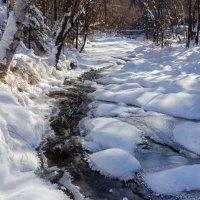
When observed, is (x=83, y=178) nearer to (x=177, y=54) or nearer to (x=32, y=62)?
(x=32, y=62)

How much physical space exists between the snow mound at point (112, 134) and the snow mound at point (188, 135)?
0.69 meters

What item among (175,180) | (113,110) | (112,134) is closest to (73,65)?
(113,110)

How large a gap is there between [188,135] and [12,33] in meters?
3.95

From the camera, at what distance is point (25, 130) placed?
20.6 ft

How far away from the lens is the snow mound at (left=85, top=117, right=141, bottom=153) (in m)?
6.29

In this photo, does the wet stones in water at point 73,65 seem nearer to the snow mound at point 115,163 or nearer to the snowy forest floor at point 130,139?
the snowy forest floor at point 130,139

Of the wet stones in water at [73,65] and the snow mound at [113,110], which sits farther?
the wet stones in water at [73,65]

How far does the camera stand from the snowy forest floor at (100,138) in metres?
4.95

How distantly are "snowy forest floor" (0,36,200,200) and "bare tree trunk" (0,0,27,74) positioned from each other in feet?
1.41

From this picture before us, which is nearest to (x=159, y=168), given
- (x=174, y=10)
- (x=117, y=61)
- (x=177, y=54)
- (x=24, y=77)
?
(x=24, y=77)


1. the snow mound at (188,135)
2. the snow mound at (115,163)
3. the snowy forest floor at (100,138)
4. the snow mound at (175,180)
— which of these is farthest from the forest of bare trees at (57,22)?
the snow mound at (175,180)

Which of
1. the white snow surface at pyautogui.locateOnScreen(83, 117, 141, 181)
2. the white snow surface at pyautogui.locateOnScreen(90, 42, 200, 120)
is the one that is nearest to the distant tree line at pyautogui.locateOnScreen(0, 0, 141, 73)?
the white snow surface at pyautogui.locateOnScreen(90, 42, 200, 120)

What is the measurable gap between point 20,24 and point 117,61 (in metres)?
10.2

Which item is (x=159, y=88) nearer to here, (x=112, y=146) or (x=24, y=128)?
(x=112, y=146)
